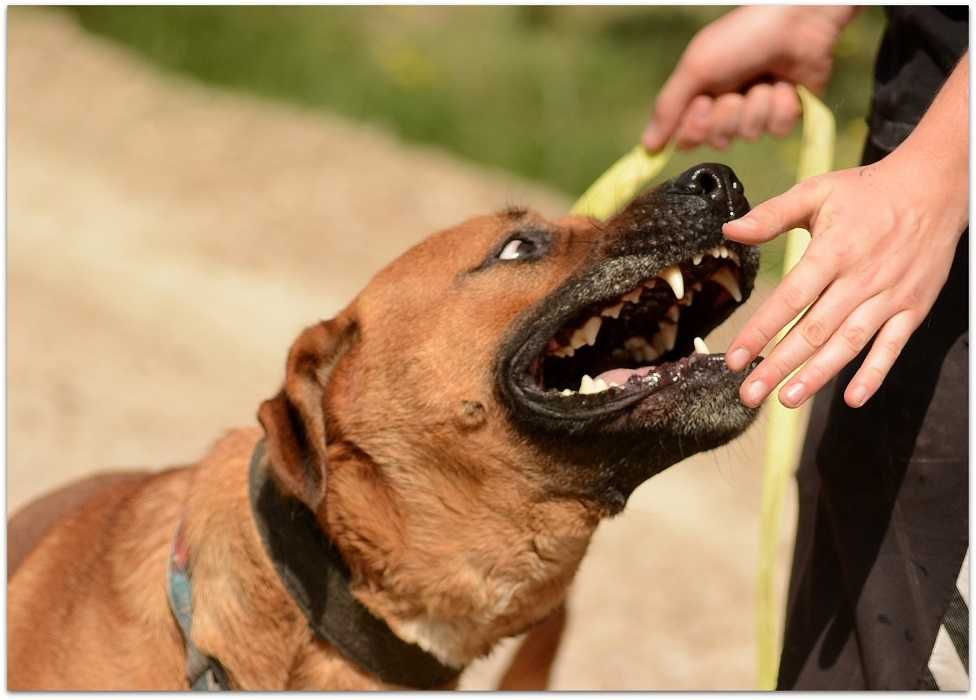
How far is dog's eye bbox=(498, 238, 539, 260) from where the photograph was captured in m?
3.26

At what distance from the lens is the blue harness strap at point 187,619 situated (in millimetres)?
3109

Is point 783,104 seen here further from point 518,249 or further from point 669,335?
point 518,249

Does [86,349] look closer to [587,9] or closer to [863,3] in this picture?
[863,3]

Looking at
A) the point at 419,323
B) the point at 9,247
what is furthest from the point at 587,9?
the point at 419,323

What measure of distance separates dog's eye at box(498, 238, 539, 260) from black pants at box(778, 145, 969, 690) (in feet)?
2.78

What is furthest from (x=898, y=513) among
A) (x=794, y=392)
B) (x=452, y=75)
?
(x=452, y=75)

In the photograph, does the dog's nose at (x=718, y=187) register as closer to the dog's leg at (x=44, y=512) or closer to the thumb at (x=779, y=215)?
the thumb at (x=779, y=215)

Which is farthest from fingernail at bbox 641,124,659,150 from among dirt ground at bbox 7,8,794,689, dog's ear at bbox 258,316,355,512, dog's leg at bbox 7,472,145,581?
dog's leg at bbox 7,472,145,581

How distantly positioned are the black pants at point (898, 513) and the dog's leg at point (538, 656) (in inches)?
38.1

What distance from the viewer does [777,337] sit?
3.58 m

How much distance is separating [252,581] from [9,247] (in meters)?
6.64

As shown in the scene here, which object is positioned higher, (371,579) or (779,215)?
(779,215)

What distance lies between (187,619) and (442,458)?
0.75 meters

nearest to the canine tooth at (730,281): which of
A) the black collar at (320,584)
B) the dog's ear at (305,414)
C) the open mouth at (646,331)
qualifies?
the open mouth at (646,331)
